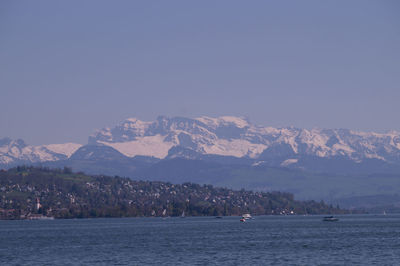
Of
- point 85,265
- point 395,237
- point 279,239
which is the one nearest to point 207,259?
point 85,265

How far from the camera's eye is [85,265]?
425 ft

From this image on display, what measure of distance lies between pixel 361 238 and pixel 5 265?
8804 cm

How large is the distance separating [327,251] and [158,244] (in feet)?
147

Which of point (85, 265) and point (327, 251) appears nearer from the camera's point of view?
point (85, 265)

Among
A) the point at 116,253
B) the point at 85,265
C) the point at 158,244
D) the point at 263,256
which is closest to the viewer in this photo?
the point at 85,265

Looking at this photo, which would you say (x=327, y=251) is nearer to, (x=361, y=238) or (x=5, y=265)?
(x=361, y=238)

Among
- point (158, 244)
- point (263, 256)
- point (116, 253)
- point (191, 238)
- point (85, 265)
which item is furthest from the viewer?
point (191, 238)

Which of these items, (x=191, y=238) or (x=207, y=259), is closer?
(x=207, y=259)

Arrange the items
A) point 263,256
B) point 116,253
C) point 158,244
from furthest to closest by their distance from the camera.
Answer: point 158,244
point 116,253
point 263,256

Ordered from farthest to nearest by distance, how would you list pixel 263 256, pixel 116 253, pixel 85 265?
1. pixel 116 253
2. pixel 263 256
3. pixel 85 265

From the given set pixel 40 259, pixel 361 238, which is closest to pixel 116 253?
pixel 40 259

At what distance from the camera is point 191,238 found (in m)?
198

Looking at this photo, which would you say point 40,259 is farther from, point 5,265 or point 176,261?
point 176,261

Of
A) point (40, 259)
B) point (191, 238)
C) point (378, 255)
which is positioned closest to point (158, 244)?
point (191, 238)
